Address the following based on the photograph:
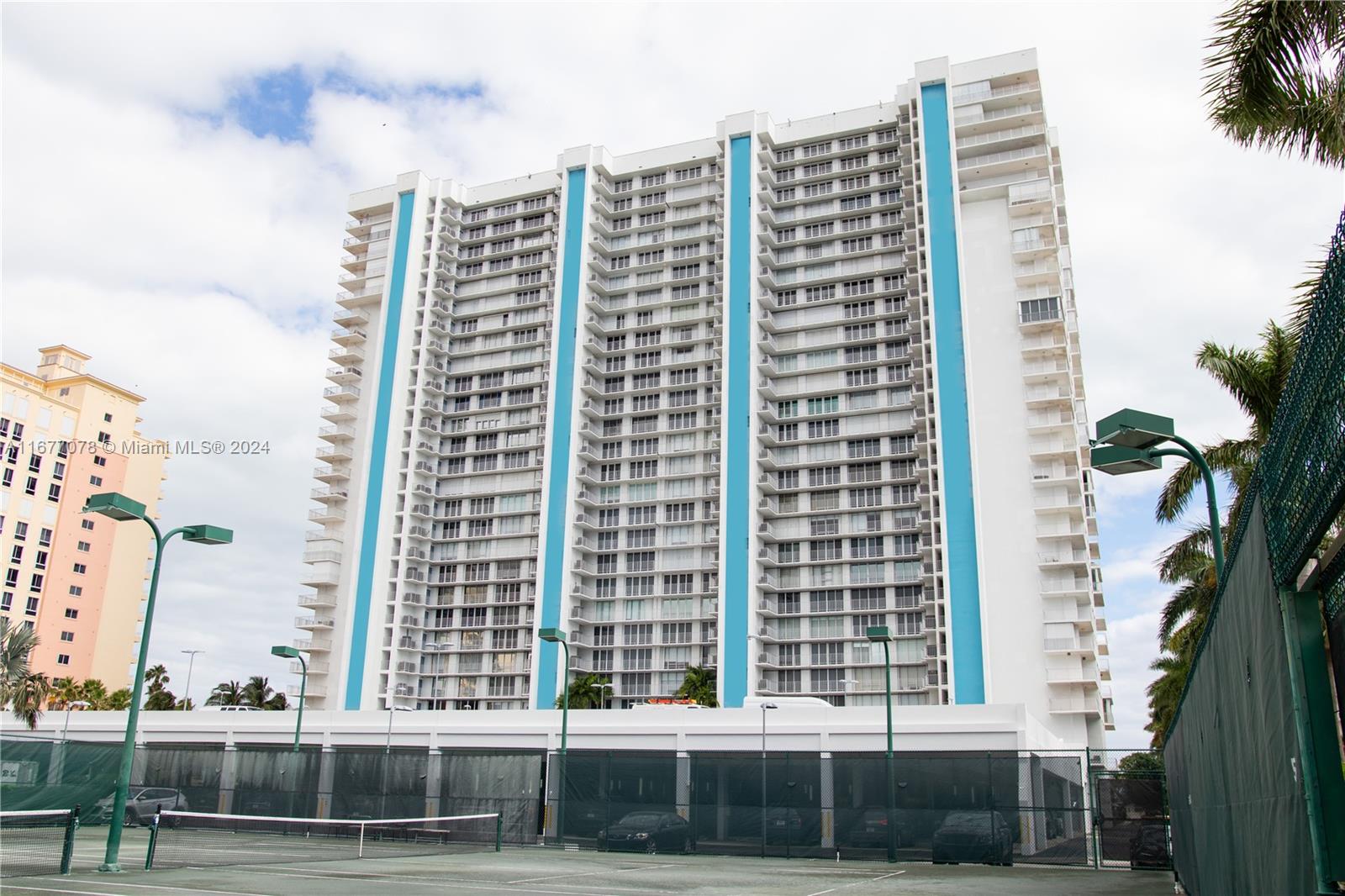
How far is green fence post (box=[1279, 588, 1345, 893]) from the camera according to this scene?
5.23 m

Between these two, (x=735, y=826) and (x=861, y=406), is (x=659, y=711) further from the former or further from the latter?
(x=861, y=406)

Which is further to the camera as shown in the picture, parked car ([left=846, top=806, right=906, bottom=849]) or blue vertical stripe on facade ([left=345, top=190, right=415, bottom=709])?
blue vertical stripe on facade ([left=345, top=190, right=415, bottom=709])

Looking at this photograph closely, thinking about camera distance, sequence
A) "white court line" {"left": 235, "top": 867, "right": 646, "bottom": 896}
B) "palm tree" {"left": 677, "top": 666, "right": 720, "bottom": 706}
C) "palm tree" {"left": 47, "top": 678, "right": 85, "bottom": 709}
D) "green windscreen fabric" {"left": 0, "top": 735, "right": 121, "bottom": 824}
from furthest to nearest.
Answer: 1. "palm tree" {"left": 47, "top": 678, "right": 85, "bottom": 709}
2. "palm tree" {"left": 677, "top": 666, "right": 720, "bottom": 706}
3. "green windscreen fabric" {"left": 0, "top": 735, "right": 121, "bottom": 824}
4. "white court line" {"left": 235, "top": 867, "right": 646, "bottom": 896}

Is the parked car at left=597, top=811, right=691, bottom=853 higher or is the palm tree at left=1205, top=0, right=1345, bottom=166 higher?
the palm tree at left=1205, top=0, right=1345, bottom=166

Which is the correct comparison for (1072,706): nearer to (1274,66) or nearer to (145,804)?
(145,804)

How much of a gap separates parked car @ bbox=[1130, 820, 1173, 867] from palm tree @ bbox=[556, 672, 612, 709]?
5857 cm

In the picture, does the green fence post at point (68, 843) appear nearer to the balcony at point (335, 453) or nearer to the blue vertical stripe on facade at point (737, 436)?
the blue vertical stripe on facade at point (737, 436)

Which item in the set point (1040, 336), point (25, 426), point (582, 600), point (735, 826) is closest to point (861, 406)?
point (1040, 336)

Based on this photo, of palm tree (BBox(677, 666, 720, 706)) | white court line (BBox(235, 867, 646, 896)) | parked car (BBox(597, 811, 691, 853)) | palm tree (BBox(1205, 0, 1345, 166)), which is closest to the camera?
palm tree (BBox(1205, 0, 1345, 166))

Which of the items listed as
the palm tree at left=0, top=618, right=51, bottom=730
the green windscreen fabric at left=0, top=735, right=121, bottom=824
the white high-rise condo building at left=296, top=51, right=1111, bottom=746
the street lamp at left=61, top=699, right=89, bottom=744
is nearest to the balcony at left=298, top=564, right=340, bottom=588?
the white high-rise condo building at left=296, top=51, right=1111, bottom=746

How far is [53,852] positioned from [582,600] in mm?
66274

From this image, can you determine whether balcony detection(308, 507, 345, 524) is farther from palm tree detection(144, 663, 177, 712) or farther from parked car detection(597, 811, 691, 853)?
parked car detection(597, 811, 691, 853)

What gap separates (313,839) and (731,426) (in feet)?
180

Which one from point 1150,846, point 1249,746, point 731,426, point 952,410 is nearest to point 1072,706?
point 952,410
